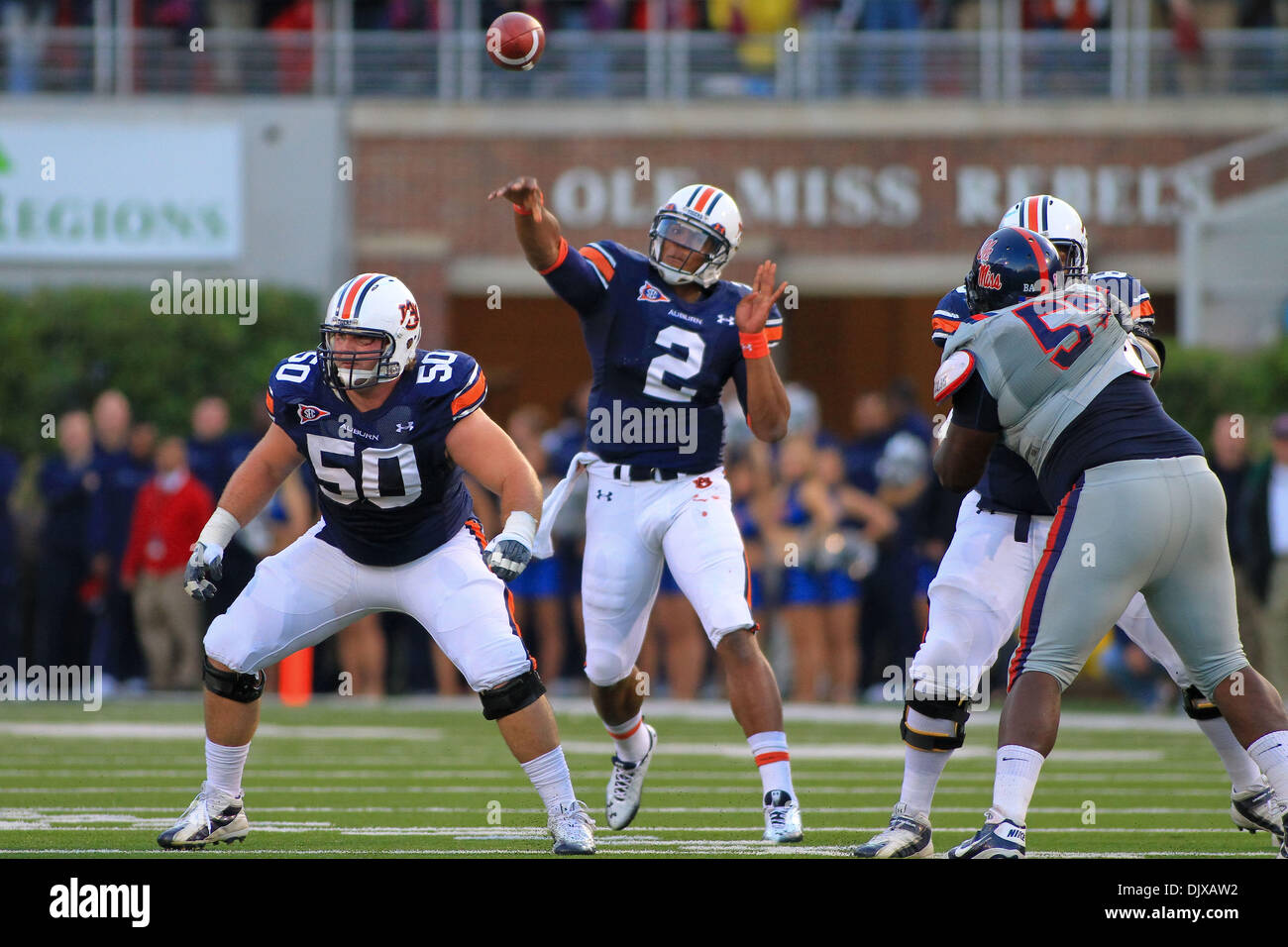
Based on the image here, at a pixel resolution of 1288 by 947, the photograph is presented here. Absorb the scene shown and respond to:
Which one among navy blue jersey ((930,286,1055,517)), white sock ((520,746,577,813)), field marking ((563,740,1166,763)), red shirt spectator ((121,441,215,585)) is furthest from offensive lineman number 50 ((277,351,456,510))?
red shirt spectator ((121,441,215,585))

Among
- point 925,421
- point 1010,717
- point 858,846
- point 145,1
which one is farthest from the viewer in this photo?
point 145,1

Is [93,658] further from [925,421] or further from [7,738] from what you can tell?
[925,421]

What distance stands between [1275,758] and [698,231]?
8.92 feet

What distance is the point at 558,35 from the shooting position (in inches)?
703

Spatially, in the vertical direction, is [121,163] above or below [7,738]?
above

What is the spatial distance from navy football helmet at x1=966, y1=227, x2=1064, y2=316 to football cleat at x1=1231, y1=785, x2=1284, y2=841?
1867 mm

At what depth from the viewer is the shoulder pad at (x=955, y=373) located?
5574 mm

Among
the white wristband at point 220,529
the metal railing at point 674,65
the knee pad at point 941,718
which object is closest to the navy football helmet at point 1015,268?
the knee pad at point 941,718

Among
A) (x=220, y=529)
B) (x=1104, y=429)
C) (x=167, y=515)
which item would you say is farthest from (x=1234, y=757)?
(x=167, y=515)

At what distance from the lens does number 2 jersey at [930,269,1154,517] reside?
243 inches
